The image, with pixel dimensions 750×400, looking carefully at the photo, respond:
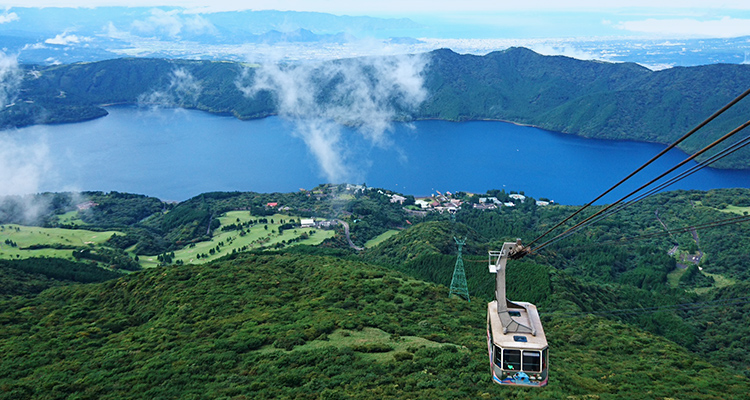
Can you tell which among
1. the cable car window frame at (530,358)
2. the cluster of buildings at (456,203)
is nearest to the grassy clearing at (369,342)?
the cable car window frame at (530,358)

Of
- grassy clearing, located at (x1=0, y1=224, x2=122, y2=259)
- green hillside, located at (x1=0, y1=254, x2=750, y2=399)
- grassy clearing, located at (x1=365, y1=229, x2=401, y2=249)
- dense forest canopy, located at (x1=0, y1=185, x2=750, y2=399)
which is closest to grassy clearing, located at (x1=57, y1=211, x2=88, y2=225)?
grassy clearing, located at (x1=0, y1=224, x2=122, y2=259)

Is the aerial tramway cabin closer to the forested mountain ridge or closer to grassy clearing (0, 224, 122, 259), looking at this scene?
grassy clearing (0, 224, 122, 259)

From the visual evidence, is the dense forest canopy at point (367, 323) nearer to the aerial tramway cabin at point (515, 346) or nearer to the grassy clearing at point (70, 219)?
the aerial tramway cabin at point (515, 346)

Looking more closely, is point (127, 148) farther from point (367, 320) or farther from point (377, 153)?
point (367, 320)

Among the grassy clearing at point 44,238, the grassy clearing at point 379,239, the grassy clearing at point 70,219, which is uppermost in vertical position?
the grassy clearing at point 44,238

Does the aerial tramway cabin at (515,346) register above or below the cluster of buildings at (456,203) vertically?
above

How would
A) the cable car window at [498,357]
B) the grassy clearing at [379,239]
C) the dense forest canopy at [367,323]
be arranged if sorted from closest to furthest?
the cable car window at [498,357] < the dense forest canopy at [367,323] < the grassy clearing at [379,239]

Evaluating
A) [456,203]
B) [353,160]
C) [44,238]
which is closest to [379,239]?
[456,203]
